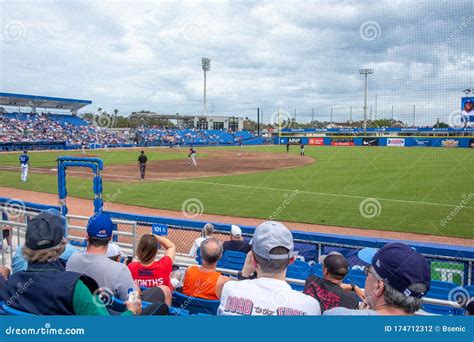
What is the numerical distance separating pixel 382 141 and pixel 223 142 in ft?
86.7

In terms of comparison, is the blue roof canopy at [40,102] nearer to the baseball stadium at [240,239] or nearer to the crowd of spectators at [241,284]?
the baseball stadium at [240,239]

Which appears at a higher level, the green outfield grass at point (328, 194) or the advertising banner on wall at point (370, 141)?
the advertising banner on wall at point (370, 141)

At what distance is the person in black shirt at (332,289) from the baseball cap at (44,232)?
7.01ft

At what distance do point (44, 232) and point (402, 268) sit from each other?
2.35 m

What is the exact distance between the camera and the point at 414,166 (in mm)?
30266

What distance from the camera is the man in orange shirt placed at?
12.7ft
